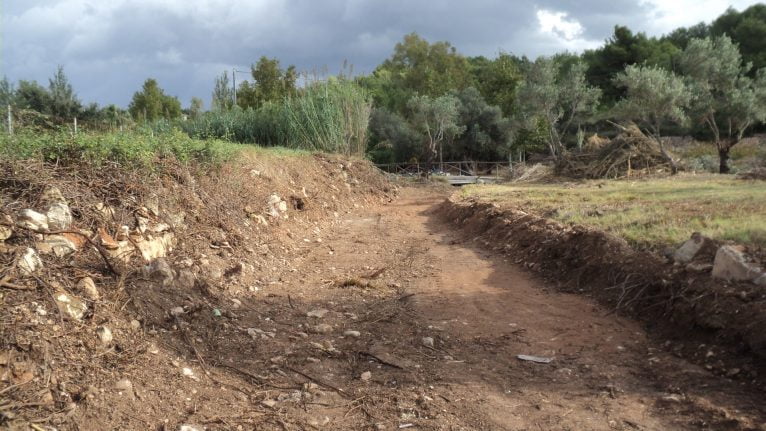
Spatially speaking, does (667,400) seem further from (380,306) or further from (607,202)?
(607,202)

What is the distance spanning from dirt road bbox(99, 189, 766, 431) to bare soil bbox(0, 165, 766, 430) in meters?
0.01

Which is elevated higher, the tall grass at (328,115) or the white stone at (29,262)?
the tall grass at (328,115)

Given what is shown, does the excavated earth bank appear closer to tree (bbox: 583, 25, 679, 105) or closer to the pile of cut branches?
the pile of cut branches

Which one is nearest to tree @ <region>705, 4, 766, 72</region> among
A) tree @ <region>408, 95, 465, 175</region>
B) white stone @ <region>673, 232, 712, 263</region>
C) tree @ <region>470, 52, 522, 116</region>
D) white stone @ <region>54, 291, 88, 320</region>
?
tree @ <region>470, 52, 522, 116</region>

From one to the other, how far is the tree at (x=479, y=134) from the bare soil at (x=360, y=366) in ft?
78.3

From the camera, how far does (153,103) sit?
30.2m

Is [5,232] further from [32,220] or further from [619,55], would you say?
[619,55]

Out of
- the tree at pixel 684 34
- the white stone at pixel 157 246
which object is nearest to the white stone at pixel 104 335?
the white stone at pixel 157 246

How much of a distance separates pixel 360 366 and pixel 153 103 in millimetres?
30207

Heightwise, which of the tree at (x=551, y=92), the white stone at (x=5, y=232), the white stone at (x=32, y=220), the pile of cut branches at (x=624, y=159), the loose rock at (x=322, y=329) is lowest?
the loose rock at (x=322, y=329)

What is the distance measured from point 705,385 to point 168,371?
3.60m

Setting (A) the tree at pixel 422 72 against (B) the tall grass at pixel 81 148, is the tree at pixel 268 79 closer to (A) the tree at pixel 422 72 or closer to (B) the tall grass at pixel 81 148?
(A) the tree at pixel 422 72

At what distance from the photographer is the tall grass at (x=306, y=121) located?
1738cm

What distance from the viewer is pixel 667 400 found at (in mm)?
3396
